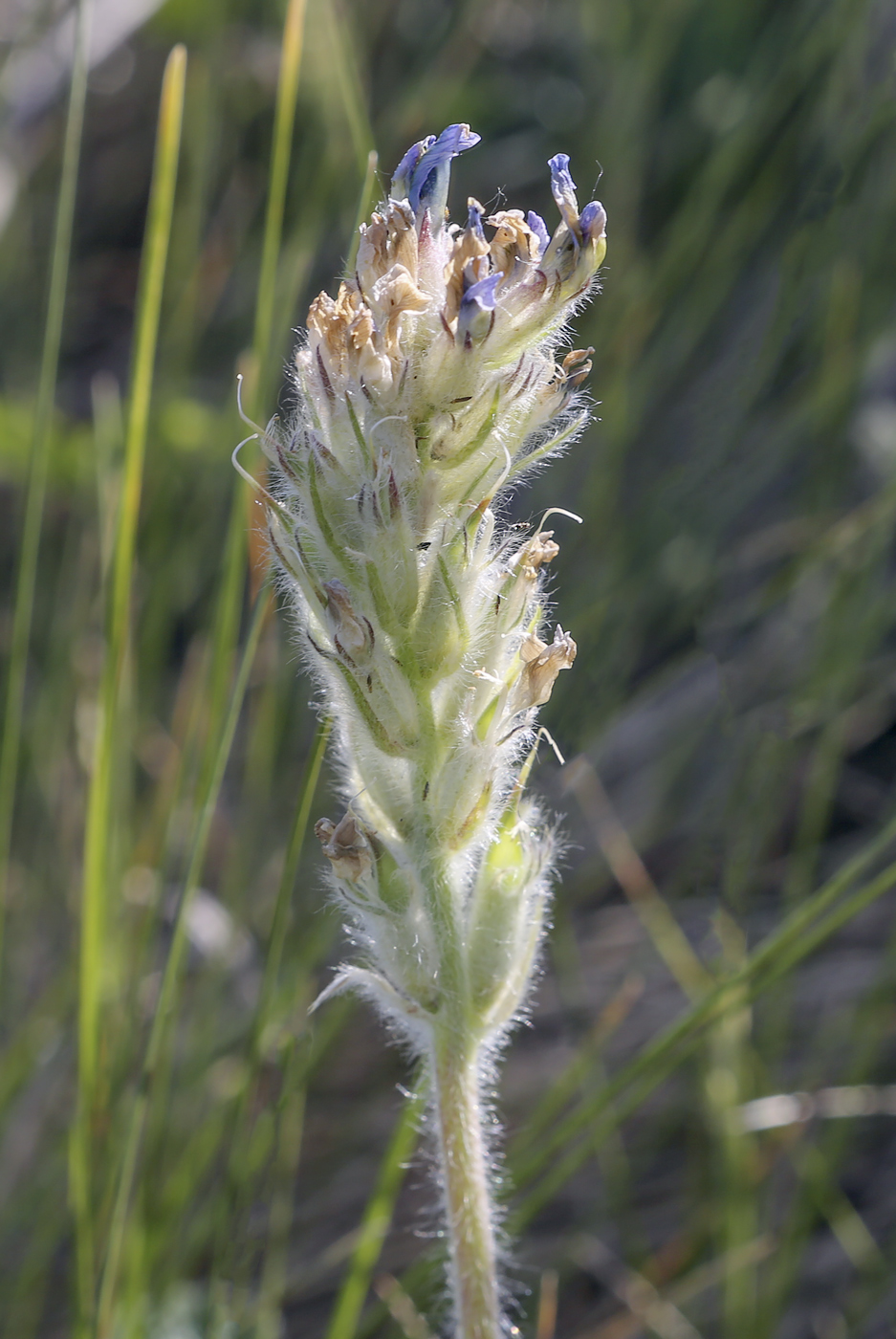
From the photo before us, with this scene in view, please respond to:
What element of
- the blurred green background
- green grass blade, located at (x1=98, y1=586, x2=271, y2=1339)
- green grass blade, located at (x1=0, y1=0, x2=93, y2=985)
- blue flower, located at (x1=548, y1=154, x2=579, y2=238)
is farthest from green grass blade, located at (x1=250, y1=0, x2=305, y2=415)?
blue flower, located at (x1=548, y1=154, x2=579, y2=238)

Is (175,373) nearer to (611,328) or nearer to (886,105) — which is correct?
(611,328)

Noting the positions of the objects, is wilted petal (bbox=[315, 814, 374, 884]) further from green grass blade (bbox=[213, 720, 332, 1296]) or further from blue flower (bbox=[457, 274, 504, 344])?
blue flower (bbox=[457, 274, 504, 344])

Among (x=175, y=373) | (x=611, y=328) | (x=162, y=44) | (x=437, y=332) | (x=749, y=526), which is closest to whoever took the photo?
(x=437, y=332)

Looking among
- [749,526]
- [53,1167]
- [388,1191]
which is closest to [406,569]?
[388,1191]

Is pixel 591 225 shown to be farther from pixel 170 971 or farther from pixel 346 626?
pixel 170 971

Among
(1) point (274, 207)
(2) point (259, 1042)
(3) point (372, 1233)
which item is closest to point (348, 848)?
(2) point (259, 1042)
